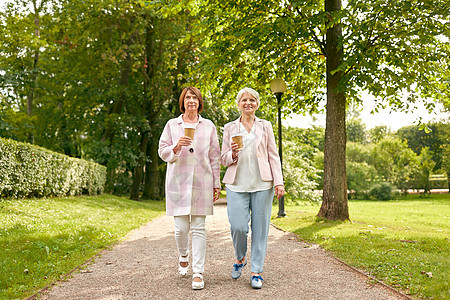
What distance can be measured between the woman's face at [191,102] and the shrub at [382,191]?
29.1 meters

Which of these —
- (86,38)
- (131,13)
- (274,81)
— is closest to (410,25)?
(274,81)

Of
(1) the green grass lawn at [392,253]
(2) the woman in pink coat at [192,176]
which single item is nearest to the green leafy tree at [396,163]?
(1) the green grass lawn at [392,253]

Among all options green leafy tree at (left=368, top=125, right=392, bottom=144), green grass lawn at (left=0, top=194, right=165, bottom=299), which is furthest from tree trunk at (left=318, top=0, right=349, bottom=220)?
green leafy tree at (left=368, top=125, right=392, bottom=144)

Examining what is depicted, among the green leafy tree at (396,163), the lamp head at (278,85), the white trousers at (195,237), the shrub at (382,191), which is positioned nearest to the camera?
the white trousers at (195,237)

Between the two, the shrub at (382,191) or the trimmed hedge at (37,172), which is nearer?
the trimmed hedge at (37,172)

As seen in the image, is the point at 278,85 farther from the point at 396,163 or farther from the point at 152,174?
the point at 396,163

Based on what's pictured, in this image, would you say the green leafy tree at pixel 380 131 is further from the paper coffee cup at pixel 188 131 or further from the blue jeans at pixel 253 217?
the paper coffee cup at pixel 188 131

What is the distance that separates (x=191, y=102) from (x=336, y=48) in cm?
644

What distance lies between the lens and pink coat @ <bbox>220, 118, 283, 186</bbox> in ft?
14.6

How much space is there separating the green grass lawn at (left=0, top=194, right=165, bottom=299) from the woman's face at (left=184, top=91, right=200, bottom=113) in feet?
8.68

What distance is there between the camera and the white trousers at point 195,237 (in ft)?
14.3

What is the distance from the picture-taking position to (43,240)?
665 cm

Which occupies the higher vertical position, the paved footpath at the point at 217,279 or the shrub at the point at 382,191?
the paved footpath at the point at 217,279

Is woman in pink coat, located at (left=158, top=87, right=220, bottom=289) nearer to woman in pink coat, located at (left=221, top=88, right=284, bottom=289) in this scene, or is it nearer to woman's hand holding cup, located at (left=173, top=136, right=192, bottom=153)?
woman's hand holding cup, located at (left=173, top=136, right=192, bottom=153)
